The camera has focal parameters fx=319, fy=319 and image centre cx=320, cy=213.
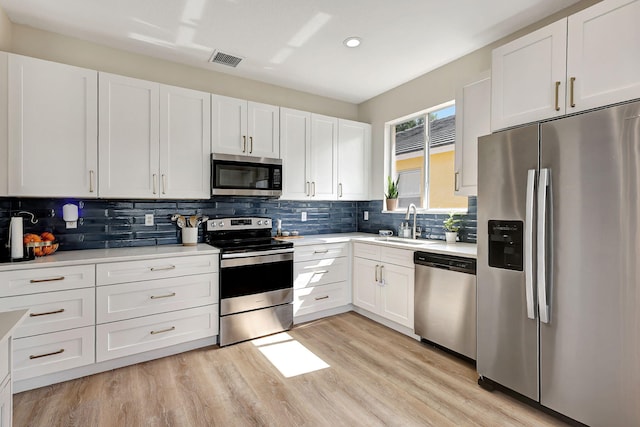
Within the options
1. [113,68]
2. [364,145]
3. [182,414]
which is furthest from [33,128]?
[364,145]

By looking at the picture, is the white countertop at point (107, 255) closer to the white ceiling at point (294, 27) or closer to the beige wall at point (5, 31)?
the beige wall at point (5, 31)

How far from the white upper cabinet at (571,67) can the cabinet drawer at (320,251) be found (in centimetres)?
196

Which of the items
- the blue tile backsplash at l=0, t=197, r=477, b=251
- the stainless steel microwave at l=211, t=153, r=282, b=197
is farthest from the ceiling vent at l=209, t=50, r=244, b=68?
the blue tile backsplash at l=0, t=197, r=477, b=251

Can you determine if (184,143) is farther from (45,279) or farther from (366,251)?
(366,251)

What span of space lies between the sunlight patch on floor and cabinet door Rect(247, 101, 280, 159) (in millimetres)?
1829

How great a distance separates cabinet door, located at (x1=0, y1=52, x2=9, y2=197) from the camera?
7.31 feet

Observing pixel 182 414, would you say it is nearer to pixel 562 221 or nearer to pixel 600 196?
pixel 562 221

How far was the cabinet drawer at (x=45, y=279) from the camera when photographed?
2.06 m

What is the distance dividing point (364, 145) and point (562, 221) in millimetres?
2702

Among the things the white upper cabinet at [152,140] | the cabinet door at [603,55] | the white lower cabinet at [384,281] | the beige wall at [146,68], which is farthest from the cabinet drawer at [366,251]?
the cabinet door at [603,55]

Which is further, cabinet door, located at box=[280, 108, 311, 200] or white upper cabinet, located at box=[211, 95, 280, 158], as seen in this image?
cabinet door, located at box=[280, 108, 311, 200]

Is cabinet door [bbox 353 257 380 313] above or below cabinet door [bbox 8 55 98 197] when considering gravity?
below

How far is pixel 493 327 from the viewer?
210 centimetres

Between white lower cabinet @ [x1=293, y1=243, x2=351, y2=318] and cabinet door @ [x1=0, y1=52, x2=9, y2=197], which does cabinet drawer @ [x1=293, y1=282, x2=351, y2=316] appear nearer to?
white lower cabinet @ [x1=293, y1=243, x2=351, y2=318]
